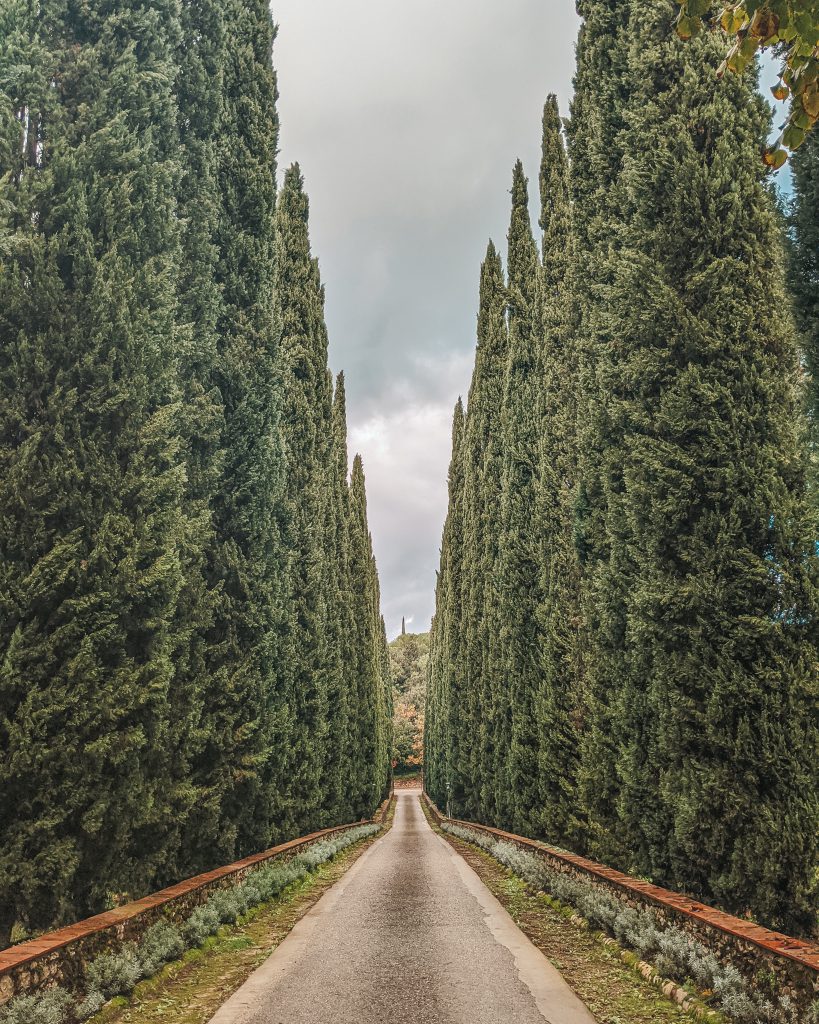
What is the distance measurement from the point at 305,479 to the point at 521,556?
4.99 metres

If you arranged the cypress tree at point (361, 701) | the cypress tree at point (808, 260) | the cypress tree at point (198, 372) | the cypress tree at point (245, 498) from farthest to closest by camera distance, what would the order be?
the cypress tree at point (361, 701) < the cypress tree at point (245, 498) < the cypress tree at point (198, 372) < the cypress tree at point (808, 260)

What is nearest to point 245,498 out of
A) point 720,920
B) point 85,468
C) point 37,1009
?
point 85,468

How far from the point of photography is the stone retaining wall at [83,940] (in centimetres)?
345

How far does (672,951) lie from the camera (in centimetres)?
445

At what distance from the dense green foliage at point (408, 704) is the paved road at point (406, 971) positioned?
46.4 meters

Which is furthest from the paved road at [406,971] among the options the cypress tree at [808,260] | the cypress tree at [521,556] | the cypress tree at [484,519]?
the cypress tree at [484,519]

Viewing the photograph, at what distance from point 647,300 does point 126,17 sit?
5.34 metres

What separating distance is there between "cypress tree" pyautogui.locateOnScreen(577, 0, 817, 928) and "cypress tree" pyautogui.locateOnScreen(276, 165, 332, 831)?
677 centimetres

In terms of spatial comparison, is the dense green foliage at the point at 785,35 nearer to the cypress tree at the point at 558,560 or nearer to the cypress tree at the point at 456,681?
the cypress tree at the point at 558,560

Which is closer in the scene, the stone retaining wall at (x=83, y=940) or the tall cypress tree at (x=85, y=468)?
the stone retaining wall at (x=83, y=940)

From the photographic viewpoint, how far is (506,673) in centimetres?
1507

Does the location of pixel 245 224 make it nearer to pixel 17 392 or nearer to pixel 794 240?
pixel 17 392

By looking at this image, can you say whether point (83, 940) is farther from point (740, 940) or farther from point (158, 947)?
point (740, 940)

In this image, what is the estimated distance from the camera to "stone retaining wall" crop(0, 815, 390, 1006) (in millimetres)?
3453
